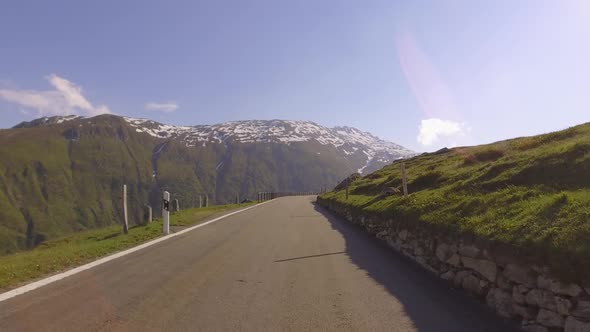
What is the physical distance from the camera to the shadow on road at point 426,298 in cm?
527

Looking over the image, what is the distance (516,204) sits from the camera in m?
7.97

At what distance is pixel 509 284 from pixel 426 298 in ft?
4.17

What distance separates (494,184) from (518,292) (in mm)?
6226

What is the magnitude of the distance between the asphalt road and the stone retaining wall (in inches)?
11.1

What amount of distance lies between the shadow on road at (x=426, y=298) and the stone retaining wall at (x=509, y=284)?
196mm

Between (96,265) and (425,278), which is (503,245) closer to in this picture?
(425,278)

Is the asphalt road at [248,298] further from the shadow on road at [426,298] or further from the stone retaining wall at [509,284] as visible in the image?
the stone retaining wall at [509,284]

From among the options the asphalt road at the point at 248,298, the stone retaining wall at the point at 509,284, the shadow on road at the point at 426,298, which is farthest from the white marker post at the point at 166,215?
the stone retaining wall at the point at 509,284

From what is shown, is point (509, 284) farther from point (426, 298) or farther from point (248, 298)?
point (248, 298)

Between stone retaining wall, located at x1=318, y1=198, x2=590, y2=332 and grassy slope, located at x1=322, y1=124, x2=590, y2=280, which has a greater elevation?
grassy slope, located at x1=322, y1=124, x2=590, y2=280

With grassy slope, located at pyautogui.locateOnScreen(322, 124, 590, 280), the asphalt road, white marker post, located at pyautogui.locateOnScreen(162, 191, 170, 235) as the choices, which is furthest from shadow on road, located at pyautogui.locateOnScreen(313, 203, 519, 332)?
white marker post, located at pyautogui.locateOnScreen(162, 191, 170, 235)

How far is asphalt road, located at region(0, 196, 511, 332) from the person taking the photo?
510 cm

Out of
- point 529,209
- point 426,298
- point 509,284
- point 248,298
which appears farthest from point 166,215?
point 509,284

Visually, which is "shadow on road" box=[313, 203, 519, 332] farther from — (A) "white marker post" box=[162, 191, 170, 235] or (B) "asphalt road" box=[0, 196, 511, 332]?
(A) "white marker post" box=[162, 191, 170, 235]
